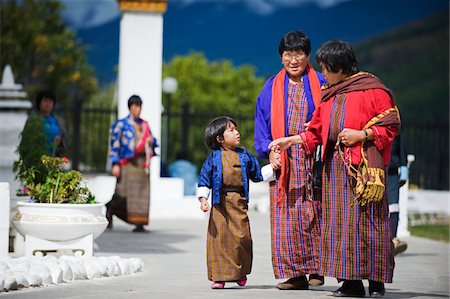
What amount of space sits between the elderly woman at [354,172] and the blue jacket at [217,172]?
70 centimetres

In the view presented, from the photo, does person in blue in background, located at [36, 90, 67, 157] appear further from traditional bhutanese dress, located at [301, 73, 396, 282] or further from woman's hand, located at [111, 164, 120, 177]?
traditional bhutanese dress, located at [301, 73, 396, 282]

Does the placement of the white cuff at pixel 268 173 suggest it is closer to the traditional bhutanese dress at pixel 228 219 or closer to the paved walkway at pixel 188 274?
the traditional bhutanese dress at pixel 228 219

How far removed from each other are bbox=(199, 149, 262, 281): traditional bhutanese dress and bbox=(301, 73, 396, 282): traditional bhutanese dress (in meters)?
0.72

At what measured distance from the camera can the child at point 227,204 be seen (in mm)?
7938

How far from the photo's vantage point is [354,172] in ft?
24.3

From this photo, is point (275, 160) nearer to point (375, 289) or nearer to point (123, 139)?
point (375, 289)

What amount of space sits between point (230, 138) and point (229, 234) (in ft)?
2.29

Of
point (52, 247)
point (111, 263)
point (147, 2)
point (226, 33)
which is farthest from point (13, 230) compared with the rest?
point (226, 33)

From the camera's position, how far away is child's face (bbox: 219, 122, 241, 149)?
26.6 ft

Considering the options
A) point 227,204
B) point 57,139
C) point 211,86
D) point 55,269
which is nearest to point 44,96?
point 57,139

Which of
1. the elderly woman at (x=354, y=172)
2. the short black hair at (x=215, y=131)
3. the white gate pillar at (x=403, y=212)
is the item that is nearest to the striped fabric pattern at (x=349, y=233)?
the elderly woman at (x=354, y=172)

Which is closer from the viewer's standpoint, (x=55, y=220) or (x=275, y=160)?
(x=275, y=160)

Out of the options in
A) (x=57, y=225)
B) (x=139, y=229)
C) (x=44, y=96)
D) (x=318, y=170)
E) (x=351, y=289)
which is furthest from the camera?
(x=139, y=229)

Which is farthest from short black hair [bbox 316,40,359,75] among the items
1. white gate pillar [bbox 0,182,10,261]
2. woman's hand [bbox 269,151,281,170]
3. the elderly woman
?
white gate pillar [bbox 0,182,10,261]
